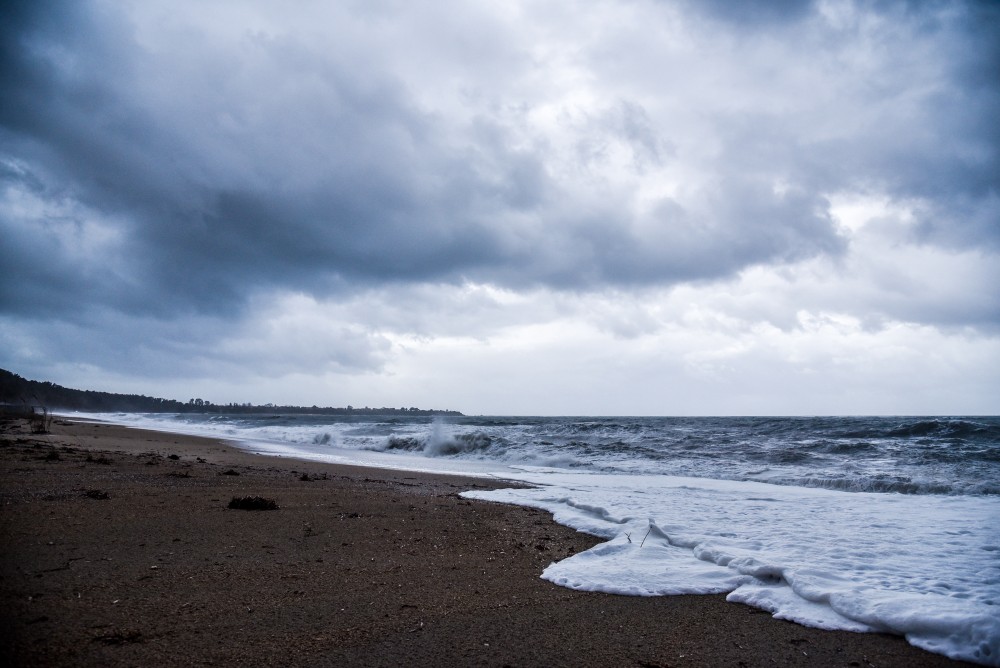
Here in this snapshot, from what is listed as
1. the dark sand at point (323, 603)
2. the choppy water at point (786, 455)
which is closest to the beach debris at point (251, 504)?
the dark sand at point (323, 603)

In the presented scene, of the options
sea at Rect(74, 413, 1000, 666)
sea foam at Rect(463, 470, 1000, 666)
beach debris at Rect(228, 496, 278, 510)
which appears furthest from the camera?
beach debris at Rect(228, 496, 278, 510)

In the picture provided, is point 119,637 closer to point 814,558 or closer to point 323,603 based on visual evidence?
point 323,603

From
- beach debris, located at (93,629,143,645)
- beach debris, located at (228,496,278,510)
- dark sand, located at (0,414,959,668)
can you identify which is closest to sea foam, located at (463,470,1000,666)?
dark sand, located at (0,414,959,668)

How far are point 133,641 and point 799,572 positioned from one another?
421 cm

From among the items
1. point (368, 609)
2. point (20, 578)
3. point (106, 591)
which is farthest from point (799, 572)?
point (20, 578)

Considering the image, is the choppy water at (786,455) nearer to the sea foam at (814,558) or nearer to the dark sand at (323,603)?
the sea foam at (814,558)

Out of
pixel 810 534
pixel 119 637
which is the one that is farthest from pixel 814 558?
pixel 119 637

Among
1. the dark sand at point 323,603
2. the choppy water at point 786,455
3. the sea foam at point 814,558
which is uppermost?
the dark sand at point 323,603

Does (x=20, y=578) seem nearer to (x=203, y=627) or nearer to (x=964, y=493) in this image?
(x=203, y=627)

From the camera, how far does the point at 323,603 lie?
3.09 m

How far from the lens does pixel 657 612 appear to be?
337 centimetres

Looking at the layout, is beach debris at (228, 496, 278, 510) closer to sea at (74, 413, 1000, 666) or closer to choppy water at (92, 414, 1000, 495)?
sea at (74, 413, 1000, 666)

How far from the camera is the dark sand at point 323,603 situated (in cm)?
251

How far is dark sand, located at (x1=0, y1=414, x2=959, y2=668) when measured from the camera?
251 cm
